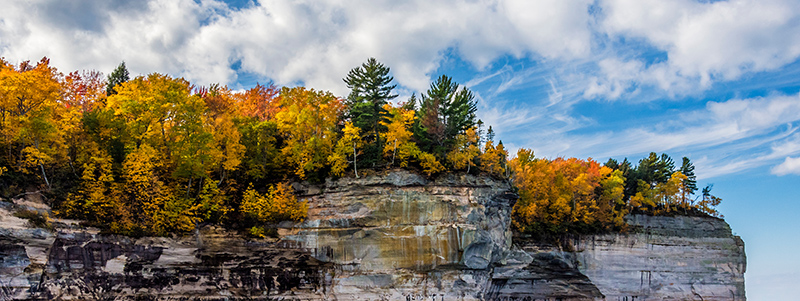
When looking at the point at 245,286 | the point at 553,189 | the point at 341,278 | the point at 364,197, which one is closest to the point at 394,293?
the point at 341,278

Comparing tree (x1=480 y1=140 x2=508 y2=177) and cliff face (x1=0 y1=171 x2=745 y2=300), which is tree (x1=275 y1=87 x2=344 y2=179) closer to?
cliff face (x1=0 y1=171 x2=745 y2=300)

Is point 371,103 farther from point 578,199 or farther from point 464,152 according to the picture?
point 578,199

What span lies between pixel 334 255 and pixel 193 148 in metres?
11.8

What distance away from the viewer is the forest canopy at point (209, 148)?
3053cm

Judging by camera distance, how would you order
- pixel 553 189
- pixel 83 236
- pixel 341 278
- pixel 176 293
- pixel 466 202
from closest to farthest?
pixel 83 236, pixel 176 293, pixel 341 278, pixel 466 202, pixel 553 189

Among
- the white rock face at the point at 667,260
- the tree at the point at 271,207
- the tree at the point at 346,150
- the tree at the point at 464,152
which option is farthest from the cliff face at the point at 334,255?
the white rock face at the point at 667,260

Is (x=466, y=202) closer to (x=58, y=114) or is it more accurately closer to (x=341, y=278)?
(x=341, y=278)

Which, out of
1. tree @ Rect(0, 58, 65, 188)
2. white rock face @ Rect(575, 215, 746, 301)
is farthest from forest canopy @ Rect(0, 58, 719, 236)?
white rock face @ Rect(575, 215, 746, 301)

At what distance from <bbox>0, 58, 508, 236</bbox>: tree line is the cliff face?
129 cm

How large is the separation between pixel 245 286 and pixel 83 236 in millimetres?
9780

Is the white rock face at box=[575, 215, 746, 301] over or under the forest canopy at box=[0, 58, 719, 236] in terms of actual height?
under

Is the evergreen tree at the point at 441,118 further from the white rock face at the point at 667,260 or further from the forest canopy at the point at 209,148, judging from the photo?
the white rock face at the point at 667,260

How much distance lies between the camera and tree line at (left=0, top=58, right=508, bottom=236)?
30422 millimetres

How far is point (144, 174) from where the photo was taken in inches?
1267
